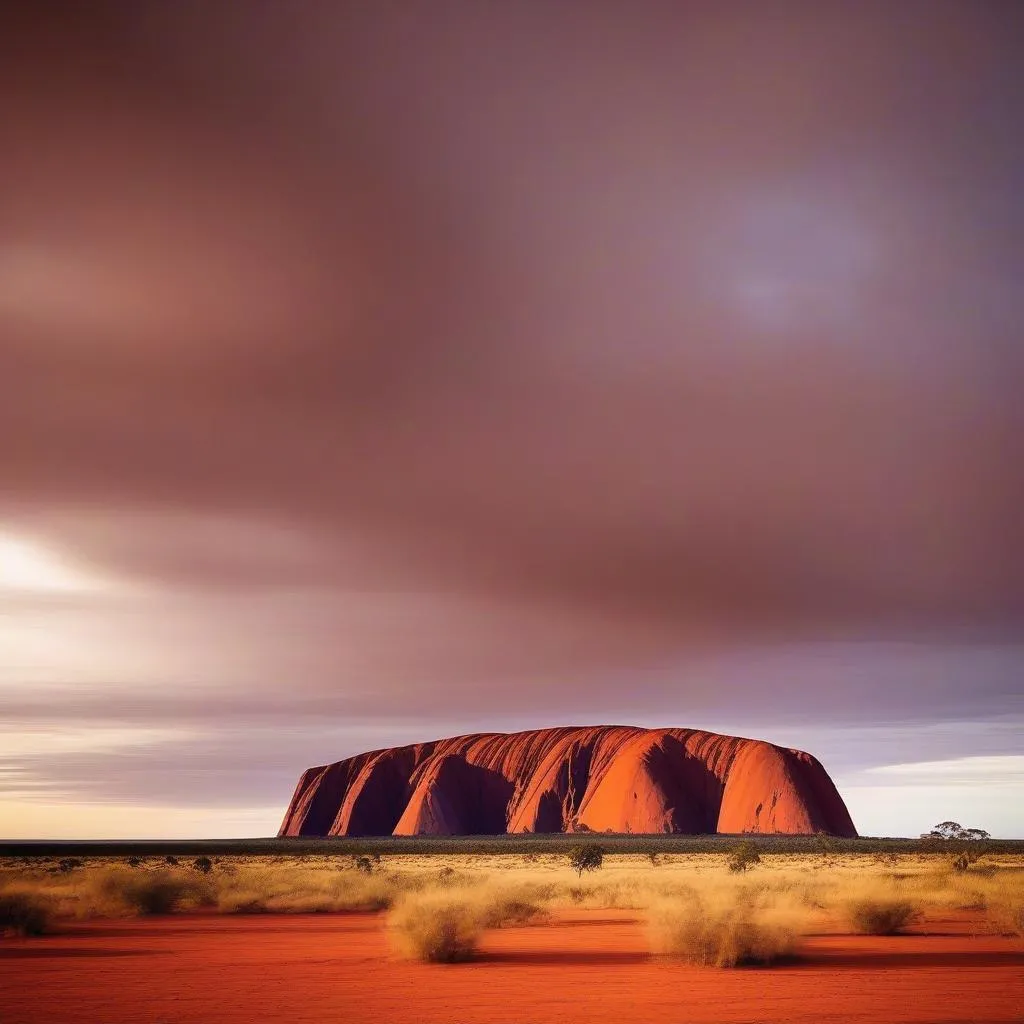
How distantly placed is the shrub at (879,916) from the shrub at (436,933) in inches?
381

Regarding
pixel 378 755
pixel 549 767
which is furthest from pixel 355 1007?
pixel 378 755

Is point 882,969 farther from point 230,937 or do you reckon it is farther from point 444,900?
point 230,937

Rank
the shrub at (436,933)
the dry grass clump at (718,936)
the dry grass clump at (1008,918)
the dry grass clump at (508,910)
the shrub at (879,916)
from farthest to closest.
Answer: the dry grass clump at (508,910)
the shrub at (879,916)
the dry grass clump at (1008,918)
the shrub at (436,933)
the dry grass clump at (718,936)

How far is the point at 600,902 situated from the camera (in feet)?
110

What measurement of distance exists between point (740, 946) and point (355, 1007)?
7353 millimetres

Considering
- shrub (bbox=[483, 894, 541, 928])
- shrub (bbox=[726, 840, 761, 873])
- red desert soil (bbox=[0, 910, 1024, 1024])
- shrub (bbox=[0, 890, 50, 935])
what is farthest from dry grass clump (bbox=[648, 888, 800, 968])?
shrub (bbox=[726, 840, 761, 873])

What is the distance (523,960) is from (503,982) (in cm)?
292

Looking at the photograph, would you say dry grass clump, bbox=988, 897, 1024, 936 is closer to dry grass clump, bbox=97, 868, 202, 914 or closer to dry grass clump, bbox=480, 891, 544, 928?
dry grass clump, bbox=480, 891, 544, 928

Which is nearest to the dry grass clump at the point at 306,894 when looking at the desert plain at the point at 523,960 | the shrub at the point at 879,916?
the desert plain at the point at 523,960

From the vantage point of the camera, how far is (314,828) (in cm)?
17138

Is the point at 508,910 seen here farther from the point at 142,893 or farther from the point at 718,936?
the point at 142,893

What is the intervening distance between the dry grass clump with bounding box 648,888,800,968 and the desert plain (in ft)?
0.11

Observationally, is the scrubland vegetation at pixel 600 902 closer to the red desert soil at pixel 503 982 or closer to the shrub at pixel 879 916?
the shrub at pixel 879 916

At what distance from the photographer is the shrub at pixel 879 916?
2434 centimetres
